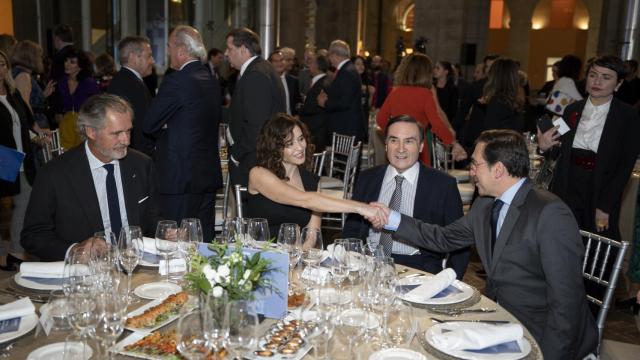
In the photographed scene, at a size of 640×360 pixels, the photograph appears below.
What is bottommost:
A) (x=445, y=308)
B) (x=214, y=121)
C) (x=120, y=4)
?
(x=445, y=308)

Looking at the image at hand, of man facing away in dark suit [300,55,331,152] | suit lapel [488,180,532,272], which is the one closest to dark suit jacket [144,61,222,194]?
suit lapel [488,180,532,272]

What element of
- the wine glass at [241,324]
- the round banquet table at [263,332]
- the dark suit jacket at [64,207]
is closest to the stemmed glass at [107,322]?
the round banquet table at [263,332]

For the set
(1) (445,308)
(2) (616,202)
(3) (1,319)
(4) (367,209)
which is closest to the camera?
(3) (1,319)

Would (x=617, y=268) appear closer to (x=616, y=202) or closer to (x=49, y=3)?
(x=616, y=202)

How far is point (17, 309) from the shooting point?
2014 millimetres

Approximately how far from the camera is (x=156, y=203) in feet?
10.8

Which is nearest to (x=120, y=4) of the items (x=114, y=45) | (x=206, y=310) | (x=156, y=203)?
Result: (x=114, y=45)

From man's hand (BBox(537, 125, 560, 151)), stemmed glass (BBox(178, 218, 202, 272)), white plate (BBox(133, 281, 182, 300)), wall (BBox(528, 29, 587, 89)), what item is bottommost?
white plate (BBox(133, 281, 182, 300))

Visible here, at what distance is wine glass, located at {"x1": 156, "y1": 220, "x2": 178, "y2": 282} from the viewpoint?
7.86 feet

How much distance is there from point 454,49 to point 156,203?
1200cm

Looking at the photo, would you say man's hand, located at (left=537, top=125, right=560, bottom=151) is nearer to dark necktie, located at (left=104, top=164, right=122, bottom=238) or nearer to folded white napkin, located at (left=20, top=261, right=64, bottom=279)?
dark necktie, located at (left=104, top=164, right=122, bottom=238)

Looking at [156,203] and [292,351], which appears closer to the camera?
[292,351]

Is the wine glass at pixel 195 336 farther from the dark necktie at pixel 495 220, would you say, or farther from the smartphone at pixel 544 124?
the smartphone at pixel 544 124

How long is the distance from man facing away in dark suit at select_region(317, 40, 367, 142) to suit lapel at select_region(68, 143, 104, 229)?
479 cm
